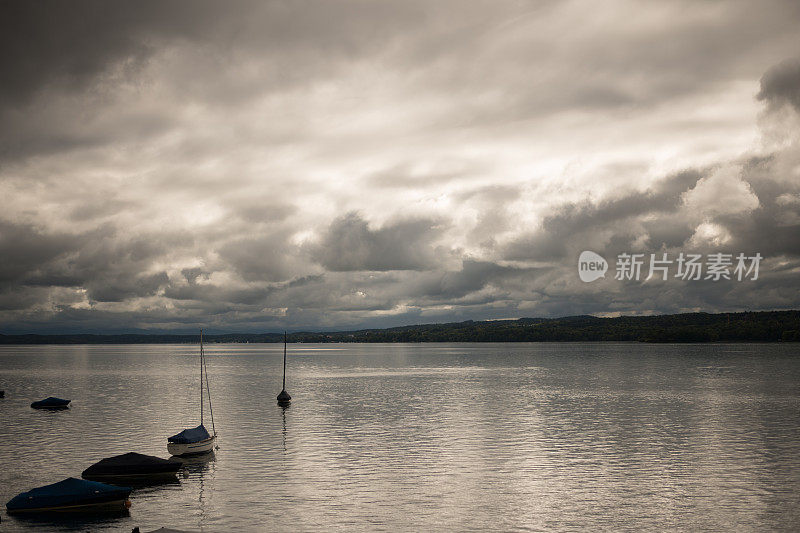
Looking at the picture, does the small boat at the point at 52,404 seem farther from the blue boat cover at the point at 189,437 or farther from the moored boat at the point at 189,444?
the moored boat at the point at 189,444

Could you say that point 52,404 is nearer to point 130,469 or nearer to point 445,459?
point 130,469

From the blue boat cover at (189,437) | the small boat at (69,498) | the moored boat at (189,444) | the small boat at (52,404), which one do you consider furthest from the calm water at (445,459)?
the blue boat cover at (189,437)

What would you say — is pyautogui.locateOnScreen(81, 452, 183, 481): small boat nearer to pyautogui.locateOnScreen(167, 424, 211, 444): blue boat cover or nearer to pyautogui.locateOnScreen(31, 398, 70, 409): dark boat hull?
pyautogui.locateOnScreen(167, 424, 211, 444): blue boat cover

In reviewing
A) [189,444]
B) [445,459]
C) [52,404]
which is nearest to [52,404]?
[52,404]

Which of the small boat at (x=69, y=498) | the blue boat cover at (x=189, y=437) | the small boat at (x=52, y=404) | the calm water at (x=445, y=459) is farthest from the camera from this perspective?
the small boat at (x=52, y=404)

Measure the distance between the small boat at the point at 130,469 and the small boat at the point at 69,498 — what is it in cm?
613

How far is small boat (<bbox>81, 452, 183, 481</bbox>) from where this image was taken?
4941cm

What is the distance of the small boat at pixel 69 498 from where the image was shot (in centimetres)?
4169

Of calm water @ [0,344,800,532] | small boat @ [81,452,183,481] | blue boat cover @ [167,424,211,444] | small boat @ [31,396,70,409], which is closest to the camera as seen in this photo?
calm water @ [0,344,800,532]

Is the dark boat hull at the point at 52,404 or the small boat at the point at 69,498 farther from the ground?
the small boat at the point at 69,498

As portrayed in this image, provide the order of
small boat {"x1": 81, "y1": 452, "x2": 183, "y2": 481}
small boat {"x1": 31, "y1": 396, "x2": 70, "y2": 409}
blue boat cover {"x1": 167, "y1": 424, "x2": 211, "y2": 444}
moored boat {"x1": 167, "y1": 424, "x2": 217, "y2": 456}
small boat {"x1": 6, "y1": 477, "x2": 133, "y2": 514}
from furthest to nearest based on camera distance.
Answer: small boat {"x1": 31, "y1": 396, "x2": 70, "y2": 409} < blue boat cover {"x1": 167, "y1": 424, "x2": 211, "y2": 444} < moored boat {"x1": 167, "y1": 424, "x2": 217, "y2": 456} < small boat {"x1": 81, "y1": 452, "x2": 183, "y2": 481} < small boat {"x1": 6, "y1": 477, "x2": 133, "y2": 514}

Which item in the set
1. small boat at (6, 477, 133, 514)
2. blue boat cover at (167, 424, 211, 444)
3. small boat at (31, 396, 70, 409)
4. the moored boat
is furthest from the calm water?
blue boat cover at (167, 424, 211, 444)

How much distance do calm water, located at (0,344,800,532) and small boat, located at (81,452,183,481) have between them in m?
2.20

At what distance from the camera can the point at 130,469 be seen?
50.1 m
